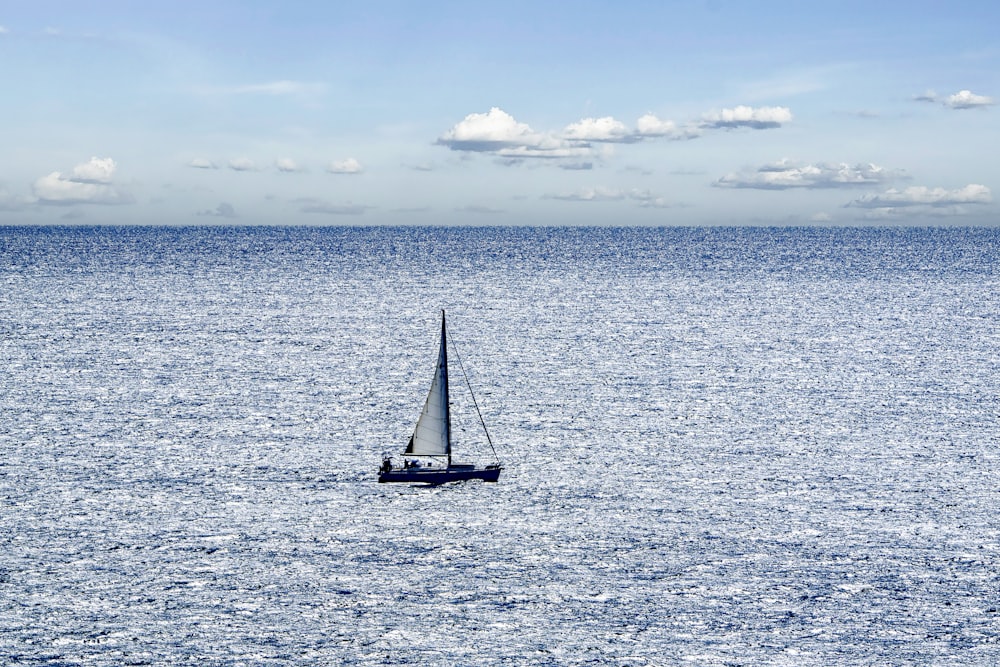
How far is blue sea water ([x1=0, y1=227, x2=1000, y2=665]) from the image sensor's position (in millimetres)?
29906

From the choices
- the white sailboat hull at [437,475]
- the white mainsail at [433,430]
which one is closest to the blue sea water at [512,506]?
the white sailboat hull at [437,475]

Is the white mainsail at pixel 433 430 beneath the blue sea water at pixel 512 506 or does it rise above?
above

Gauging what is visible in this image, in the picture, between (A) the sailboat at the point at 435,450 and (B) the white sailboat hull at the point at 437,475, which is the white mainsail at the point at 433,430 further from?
(B) the white sailboat hull at the point at 437,475

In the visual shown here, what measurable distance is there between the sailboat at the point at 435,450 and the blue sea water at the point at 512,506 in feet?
2.05

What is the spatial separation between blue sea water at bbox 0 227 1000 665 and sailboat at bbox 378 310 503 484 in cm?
62

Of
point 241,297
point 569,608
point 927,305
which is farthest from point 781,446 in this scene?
point 241,297

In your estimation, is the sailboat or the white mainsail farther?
the white mainsail

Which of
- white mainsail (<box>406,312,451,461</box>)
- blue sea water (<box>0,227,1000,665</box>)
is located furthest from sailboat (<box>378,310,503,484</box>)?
blue sea water (<box>0,227,1000,665</box>)

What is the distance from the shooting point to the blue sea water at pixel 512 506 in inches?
1177

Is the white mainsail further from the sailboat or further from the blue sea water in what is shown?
the blue sea water

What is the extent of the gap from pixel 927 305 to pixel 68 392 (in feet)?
336

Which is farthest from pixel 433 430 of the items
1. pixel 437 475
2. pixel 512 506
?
pixel 512 506

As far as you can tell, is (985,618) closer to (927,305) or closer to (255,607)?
(255,607)

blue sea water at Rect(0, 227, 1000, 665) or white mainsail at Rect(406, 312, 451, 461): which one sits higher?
white mainsail at Rect(406, 312, 451, 461)
